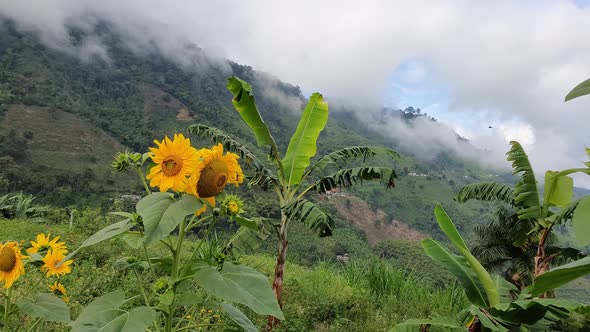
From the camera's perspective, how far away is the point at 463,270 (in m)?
2.06

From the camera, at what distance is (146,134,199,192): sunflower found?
112 centimetres

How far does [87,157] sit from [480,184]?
1725 inches

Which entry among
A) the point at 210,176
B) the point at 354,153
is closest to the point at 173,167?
the point at 210,176

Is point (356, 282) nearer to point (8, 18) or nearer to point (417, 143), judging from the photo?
point (8, 18)

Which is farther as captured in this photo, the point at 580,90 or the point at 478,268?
the point at 478,268

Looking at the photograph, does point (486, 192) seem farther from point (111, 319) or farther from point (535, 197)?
point (111, 319)

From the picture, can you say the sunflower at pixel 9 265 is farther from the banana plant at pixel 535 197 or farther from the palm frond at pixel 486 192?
the palm frond at pixel 486 192

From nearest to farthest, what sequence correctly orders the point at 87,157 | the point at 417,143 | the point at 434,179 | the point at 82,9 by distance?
the point at 87,157 < the point at 434,179 < the point at 82,9 < the point at 417,143

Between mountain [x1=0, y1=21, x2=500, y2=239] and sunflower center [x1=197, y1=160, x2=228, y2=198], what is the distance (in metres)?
18.1

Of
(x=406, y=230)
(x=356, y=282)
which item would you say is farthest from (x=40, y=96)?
(x=356, y=282)

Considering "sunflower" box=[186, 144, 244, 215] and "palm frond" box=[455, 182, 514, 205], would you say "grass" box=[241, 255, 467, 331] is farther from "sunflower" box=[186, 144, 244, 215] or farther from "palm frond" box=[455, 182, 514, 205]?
"sunflower" box=[186, 144, 244, 215]

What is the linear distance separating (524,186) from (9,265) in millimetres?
4761

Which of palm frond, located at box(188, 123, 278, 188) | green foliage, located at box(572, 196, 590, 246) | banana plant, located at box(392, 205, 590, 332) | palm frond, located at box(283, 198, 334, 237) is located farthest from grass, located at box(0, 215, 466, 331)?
green foliage, located at box(572, 196, 590, 246)

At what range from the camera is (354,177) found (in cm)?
488
